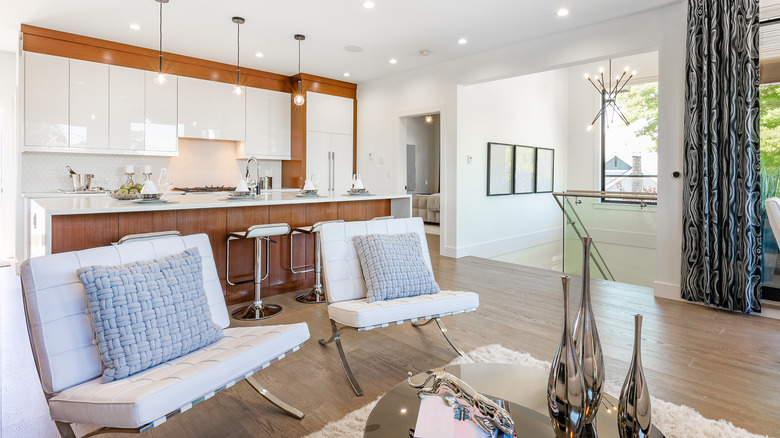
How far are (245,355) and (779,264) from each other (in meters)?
4.24

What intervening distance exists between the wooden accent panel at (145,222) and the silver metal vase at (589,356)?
313cm

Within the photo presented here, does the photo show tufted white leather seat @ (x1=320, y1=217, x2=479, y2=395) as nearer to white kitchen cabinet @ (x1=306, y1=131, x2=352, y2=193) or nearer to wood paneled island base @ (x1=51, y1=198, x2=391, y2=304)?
wood paneled island base @ (x1=51, y1=198, x2=391, y2=304)

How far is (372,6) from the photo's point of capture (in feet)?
13.2

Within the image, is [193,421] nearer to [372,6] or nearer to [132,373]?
[132,373]

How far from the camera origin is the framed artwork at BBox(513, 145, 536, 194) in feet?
22.7

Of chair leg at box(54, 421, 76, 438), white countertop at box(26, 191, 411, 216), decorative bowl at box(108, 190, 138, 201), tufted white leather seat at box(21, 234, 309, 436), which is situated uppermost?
decorative bowl at box(108, 190, 138, 201)

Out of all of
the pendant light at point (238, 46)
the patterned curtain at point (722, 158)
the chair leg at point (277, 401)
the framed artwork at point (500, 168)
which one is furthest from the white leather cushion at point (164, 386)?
the framed artwork at point (500, 168)

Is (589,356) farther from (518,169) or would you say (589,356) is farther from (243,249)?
(518,169)

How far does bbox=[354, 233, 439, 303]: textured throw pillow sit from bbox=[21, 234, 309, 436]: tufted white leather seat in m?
0.83

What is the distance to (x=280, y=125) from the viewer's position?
6.68m

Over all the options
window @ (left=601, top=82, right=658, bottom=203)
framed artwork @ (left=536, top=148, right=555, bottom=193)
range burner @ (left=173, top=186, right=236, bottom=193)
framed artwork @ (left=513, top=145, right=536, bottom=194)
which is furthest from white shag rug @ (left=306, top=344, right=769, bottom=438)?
window @ (left=601, top=82, right=658, bottom=203)

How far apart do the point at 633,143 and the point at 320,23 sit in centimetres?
580

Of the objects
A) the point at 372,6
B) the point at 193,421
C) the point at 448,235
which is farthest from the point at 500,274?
the point at 193,421

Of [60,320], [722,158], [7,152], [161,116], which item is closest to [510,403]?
[60,320]
